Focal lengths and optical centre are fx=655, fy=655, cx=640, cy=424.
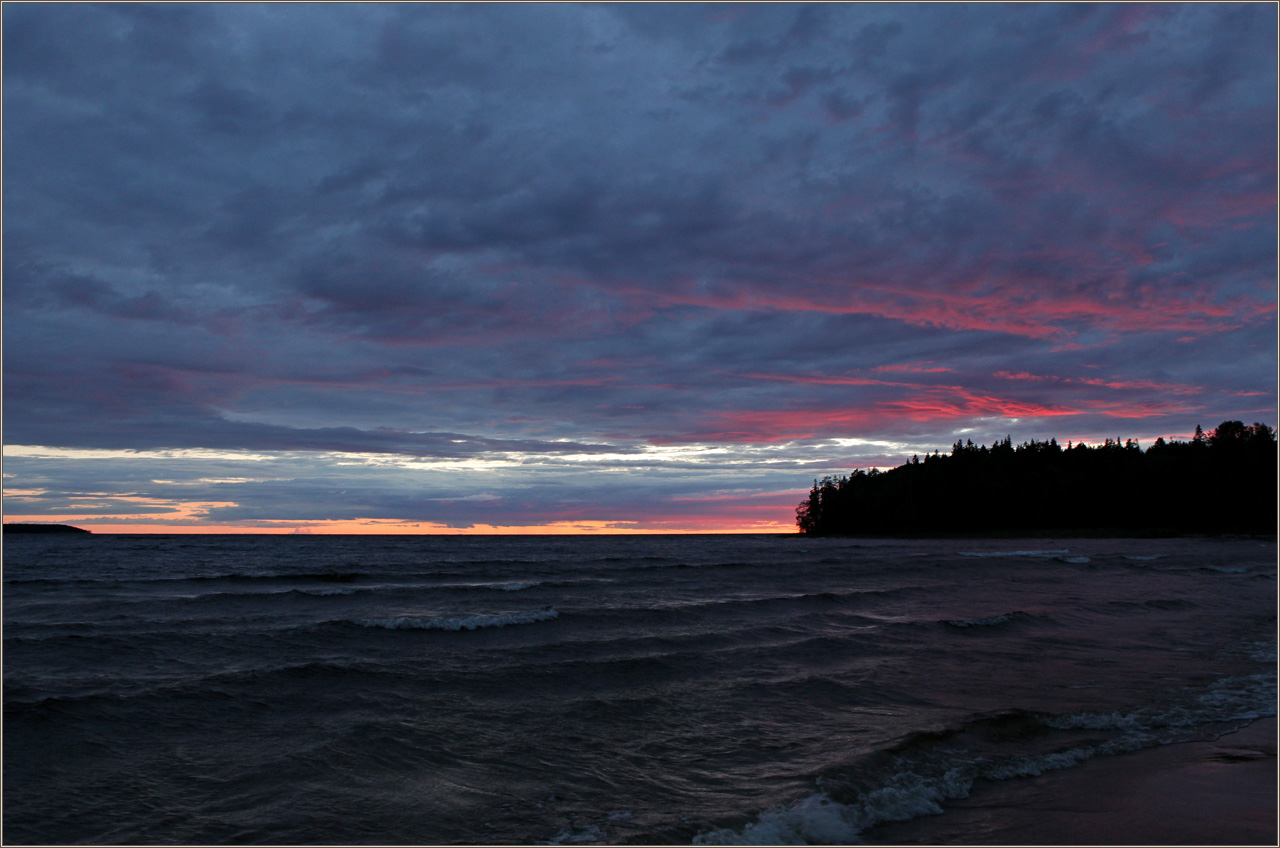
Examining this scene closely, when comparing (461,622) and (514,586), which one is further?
(514,586)

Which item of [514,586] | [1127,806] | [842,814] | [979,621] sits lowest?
[514,586]

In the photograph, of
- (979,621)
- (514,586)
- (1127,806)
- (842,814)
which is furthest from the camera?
(514,586)

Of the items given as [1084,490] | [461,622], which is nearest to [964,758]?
[461,622]

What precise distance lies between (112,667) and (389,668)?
583cm

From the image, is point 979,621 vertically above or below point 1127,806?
below

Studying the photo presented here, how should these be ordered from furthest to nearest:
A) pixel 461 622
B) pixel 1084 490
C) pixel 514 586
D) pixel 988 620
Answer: pixel 1084 490, pixel 514 586, pixel 988 620, pixel 461 622

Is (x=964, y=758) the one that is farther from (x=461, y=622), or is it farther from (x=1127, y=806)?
(x=461, y=622)

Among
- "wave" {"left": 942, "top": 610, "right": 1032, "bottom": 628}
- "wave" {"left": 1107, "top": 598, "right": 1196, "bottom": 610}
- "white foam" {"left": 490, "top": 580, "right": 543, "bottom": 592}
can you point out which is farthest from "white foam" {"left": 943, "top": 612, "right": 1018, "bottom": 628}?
"white foam" {"left": 490, "top": 580, "right": 543, "bottom": 592}

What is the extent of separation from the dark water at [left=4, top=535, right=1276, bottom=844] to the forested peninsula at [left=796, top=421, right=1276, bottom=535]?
87.5 m

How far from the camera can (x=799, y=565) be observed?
48.2 m

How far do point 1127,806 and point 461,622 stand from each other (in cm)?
1742

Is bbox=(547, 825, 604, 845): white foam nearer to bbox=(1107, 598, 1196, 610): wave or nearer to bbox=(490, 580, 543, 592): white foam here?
bbox=(490, 580, 543, 592): white foam

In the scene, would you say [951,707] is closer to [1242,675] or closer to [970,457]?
[1242,675]

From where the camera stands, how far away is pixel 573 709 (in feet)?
39.4
